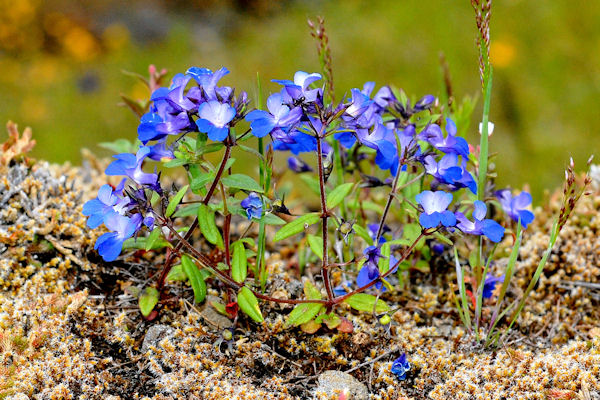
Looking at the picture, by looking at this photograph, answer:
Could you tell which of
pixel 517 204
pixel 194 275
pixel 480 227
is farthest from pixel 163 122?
pixel 517 204

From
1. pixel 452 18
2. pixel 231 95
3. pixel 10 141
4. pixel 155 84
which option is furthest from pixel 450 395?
pixel 452 18

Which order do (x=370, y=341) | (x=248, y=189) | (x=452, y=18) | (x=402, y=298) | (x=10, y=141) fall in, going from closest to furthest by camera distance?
1. (x=248, y=189)
2. (x=370, y=341)
3. (x=402, y=298)
4. (x=10, y=141)
5. (x=452, y=18)

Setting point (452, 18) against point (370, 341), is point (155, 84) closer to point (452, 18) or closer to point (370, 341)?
point (370, 341)

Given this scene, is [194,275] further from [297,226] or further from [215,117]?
[215,117]

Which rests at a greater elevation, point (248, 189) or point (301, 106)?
point (301, 106)

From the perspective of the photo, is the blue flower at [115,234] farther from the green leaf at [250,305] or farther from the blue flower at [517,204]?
the blue flower at [517,204]

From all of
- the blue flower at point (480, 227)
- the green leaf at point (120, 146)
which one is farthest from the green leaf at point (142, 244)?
the blue flower at point (480, 227)

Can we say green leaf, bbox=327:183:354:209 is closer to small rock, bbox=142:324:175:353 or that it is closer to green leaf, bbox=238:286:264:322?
green leaf, bbox=238:286:264:322
